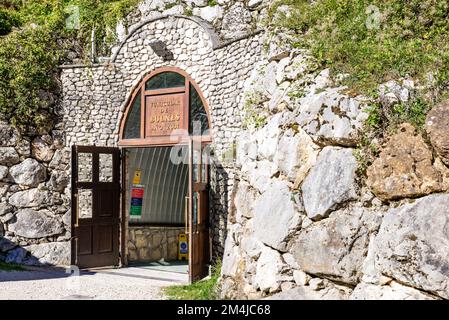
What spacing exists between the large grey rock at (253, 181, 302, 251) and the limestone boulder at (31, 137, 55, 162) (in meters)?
6.35

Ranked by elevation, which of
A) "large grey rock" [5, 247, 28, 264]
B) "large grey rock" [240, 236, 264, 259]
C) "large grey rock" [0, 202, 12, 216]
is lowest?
"large grey rock" [5, 247, 28, 264]

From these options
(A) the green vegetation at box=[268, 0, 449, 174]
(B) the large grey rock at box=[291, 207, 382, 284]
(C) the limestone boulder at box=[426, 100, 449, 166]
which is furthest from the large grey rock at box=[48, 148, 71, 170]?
(C) the limestone boulder at box=[426, 100, 449, 166]

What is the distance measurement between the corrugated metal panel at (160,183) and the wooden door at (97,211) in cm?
102

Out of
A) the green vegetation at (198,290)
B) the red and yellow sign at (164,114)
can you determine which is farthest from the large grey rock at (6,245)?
the green vegetation at (198,290)

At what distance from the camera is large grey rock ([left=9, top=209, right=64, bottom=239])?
12.0m

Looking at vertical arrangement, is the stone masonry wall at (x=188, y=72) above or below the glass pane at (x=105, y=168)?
above

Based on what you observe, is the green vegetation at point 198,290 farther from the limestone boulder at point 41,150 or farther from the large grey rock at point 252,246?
the limestone boulder at point 41,150

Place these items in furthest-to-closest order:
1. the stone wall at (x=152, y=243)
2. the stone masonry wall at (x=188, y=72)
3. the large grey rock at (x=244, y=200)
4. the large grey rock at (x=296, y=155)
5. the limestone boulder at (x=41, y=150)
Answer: the stone wall at (x=152, y=243), the limestone boulder at (x=41, y=150), the stone masonry wall at (x=188, y=72), the large grey rock at (x=244, y=200), the large grey rock at (x=296, y=155)

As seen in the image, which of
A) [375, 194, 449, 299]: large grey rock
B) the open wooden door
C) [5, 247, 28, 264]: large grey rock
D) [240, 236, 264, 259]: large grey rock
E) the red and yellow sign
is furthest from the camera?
[5, 247, 28, 264]: large grey rock

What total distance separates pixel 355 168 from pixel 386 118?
647 mm

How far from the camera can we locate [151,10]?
40.6ft

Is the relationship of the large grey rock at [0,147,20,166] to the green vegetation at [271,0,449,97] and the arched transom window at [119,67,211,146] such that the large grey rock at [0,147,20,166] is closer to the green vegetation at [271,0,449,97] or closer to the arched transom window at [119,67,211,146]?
the arched transom window at [119,67,211,146]

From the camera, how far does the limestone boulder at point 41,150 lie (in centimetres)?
1228

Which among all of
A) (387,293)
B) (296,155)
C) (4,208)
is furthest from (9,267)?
(387,293)
